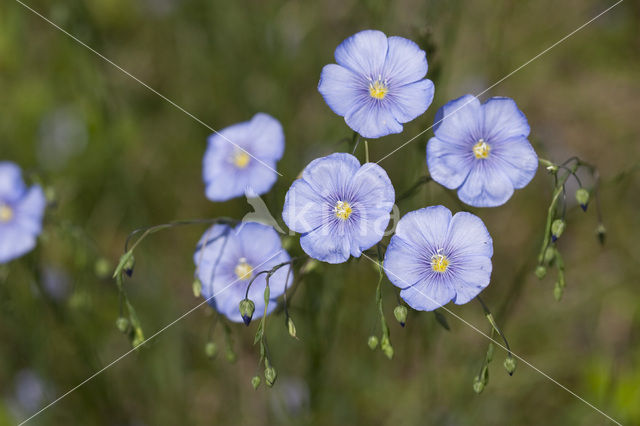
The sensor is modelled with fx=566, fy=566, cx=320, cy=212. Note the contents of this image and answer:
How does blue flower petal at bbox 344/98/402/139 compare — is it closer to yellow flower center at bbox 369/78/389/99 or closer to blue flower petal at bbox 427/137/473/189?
yellow flower center at bbox 369/78/389/99

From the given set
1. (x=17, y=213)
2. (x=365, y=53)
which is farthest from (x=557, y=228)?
(x=17, y=213)

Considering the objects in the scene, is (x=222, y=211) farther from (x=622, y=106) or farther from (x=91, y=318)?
(x=622, y=106)

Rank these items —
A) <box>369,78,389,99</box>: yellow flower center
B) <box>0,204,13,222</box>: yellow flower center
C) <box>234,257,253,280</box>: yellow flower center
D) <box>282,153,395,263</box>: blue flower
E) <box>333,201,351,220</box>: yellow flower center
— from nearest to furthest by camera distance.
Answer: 1. <box>282,153,395,263</box>: blue flower
2. <box>333,201,351,220</box>: yellow flower center
3. <box>369,78,389,99</box>: yellow flower center
4. <box>234,257,253,280</box>: yellow flower center
5. <box>0,204,13,222</box>: yellow flower center

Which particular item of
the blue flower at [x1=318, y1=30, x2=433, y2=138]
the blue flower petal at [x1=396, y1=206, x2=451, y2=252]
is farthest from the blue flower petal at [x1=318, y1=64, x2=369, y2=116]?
the blue flower petal at [x1=396, y1=206, x2=451, y2=252]

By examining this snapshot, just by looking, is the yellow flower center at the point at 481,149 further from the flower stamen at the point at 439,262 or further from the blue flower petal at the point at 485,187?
the flower stamen at the point at 439,262

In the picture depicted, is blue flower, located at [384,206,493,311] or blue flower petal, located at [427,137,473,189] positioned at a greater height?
blue flower petal, located at [427,137,473,189]

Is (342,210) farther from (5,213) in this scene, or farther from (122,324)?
(5,213)

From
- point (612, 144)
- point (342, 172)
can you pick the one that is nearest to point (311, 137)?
point (612, 144)

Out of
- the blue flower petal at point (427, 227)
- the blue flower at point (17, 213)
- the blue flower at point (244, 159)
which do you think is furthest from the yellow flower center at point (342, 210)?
the blue flower at point (17, 213)

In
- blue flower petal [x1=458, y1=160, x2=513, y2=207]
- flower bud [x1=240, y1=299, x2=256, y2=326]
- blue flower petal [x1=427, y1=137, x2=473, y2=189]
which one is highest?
blue flower petal [x1=427, y1=137, x2=473, y2=189]
